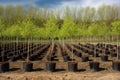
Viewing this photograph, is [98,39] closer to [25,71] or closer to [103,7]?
[103,7]

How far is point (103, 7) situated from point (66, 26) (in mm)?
53459

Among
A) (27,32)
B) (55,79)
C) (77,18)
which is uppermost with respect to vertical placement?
(77,18)

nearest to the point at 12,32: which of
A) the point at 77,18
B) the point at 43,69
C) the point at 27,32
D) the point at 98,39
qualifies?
the point at 27,32

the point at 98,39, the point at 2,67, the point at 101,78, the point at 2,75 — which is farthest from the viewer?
the point at 98,39

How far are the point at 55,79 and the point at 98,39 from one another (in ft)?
147

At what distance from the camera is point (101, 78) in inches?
455

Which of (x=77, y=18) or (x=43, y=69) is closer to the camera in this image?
(x=43, y=69)

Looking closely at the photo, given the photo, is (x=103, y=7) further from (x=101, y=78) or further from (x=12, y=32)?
(x=101, y=78)

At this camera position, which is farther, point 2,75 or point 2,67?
point 2,67

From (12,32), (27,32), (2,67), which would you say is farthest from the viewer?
(12,32)

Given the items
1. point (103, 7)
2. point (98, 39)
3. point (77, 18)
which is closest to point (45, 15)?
point (77, 18)

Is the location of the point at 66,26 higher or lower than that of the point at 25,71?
higher

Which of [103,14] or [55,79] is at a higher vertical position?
[103,14]

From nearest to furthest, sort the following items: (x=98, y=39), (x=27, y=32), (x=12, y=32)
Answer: (x=27, y=32) < (x=12, y=32) < (x=98, y=39)
